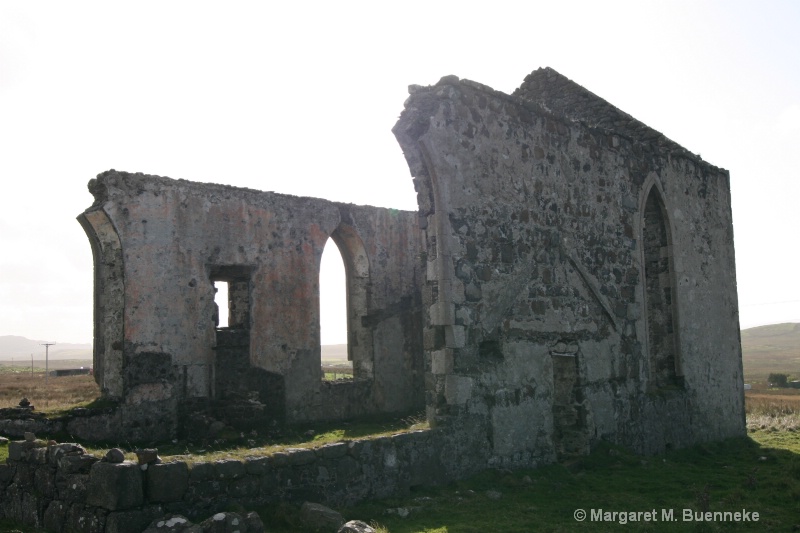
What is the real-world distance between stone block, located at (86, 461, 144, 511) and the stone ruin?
3.43 m

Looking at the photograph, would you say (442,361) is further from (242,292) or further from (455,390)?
(242,292)

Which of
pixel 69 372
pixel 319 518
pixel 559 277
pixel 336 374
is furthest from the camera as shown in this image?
pixel 69 372

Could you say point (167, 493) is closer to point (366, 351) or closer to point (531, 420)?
point (531, 420)

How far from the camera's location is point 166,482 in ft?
18.9

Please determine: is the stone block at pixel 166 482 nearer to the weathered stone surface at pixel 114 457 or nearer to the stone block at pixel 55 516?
the weathered stone surface at pixel 114 457

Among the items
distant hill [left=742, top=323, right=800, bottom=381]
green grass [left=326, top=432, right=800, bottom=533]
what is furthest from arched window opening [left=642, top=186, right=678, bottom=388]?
distant hill [left=742, top=323, right=800, bottom=381]

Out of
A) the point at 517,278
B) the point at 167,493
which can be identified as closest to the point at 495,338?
the point at 517,278

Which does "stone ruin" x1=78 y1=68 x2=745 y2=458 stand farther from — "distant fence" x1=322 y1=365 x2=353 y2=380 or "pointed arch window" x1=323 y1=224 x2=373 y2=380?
"distant fence" x1=322 y1=365 x2=353 y2=380

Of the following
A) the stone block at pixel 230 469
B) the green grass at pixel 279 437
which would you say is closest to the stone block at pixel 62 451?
the stone block at pixel 230 469

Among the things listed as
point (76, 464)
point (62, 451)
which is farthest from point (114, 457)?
point (62, 451)

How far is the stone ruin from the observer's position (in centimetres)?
860

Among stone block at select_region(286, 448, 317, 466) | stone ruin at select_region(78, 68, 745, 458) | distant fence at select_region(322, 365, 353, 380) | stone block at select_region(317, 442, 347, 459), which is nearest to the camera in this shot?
stone block at select_region(286, 448, 317, 466)

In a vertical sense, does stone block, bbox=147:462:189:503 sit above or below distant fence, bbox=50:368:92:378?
above

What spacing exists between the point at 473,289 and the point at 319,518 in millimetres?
3490
